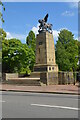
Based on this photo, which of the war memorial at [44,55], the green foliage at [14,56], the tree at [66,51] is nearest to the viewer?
the war memorial at [44,55]

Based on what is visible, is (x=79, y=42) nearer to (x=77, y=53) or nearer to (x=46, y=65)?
(x=77, y=53)

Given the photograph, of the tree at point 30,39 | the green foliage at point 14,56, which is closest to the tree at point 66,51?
the green foliage at point 14,56

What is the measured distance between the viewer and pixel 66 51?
5916 cm

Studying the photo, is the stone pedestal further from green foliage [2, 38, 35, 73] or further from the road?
the road

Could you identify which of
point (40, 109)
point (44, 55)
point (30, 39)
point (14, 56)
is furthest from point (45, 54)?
point (30, 39)

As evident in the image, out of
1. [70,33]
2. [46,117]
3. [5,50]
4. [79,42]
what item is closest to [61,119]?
[46,117]

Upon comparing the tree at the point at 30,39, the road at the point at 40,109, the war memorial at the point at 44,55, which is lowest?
the road at the point at 40,109

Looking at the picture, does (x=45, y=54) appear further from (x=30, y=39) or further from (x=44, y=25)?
(x=30, y=39)

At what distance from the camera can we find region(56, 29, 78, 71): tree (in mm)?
56469

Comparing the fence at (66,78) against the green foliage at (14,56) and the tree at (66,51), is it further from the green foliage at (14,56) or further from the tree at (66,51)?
the tree at (66,51)

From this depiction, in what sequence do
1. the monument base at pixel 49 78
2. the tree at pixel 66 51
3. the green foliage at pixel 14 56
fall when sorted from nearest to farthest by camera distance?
the monument base at pixel 49 78 < the green foliage at pixel 14 56 < the tree at pixel 66 51

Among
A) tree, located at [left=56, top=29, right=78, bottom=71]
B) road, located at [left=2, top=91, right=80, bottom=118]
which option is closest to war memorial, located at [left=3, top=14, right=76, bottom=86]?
road, located at [left=2, top=91, right=80, bottom=118]

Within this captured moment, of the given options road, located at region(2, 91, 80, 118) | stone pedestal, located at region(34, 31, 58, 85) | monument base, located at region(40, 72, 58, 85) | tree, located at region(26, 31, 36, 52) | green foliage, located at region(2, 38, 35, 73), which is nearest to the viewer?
road, located at region(2, 91, 80, 118)

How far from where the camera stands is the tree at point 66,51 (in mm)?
56469
